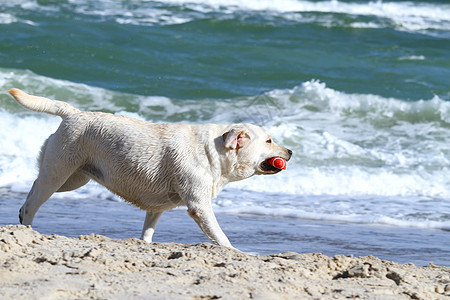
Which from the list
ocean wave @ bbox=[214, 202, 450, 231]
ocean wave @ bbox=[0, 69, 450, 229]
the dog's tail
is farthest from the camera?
ocean wave @ bbox=[0, 69, 450, 229]

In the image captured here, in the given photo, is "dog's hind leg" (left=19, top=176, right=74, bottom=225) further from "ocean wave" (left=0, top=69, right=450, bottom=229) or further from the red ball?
"ocean wave" (left=0, top=69, right=450, bottom=229)

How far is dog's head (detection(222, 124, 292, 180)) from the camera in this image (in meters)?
5.44

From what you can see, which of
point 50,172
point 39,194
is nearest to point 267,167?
point 50,172

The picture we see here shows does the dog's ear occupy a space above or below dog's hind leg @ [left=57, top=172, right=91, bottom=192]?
above

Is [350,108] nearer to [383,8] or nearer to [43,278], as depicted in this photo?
[43,278]

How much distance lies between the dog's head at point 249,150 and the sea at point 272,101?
0.85 meters

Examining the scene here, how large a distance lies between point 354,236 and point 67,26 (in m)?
12.4

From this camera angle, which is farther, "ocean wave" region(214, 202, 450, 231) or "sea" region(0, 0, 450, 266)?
"ocean wave" region(214, 202, 450, 231)

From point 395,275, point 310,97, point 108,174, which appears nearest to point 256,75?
point 310,97

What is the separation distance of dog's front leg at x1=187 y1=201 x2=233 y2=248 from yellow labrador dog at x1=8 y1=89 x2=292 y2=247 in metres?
0.01

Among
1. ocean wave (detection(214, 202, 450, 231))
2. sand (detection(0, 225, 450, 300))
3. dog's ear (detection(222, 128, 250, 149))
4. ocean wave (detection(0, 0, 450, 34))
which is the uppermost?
dog's ear (detection(222, 128, 250, 149))

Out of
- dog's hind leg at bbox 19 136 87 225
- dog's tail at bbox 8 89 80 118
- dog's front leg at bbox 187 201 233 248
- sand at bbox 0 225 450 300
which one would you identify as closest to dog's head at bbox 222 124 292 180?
dog's front leg at bbox 187 201 233 248

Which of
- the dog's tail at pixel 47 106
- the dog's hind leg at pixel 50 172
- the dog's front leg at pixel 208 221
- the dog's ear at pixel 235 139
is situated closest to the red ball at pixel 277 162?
the dog's ear at pixel 235 139

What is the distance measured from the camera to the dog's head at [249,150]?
544 cm
